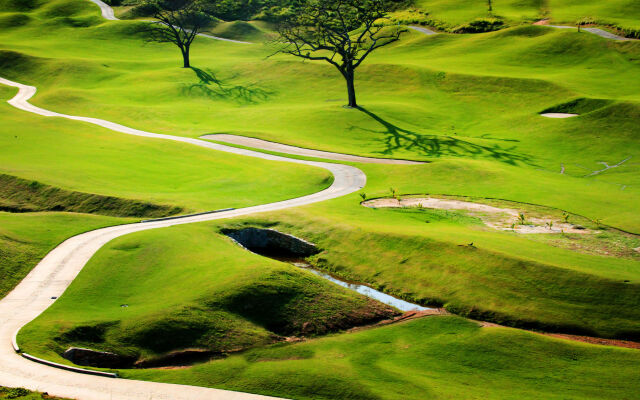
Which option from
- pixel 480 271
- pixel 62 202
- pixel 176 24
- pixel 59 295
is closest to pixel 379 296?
pixel 480 271

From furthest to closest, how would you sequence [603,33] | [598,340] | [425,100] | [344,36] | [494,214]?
[603,33], [425,100], [344,36], [494,214], [598,340]

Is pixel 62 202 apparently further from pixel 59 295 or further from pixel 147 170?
pixel 59 295

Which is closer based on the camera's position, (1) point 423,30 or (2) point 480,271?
(2) point 480,271

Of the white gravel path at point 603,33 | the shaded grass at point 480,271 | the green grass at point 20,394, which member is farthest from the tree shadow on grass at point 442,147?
the green grass at point 20,394

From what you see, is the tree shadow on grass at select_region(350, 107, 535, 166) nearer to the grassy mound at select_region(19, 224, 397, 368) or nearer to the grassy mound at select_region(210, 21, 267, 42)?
the grassy mound at select_region(19, 224, 397, 368)

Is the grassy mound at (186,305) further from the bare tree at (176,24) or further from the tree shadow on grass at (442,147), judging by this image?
the bare tree at (176,24)

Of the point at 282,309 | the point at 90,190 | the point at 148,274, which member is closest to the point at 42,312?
the point at 148,274

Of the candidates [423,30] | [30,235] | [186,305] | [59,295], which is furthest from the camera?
[423,30]
